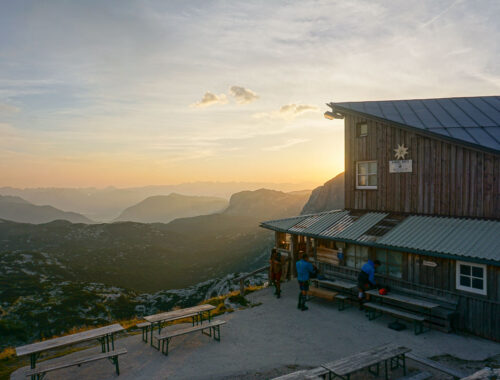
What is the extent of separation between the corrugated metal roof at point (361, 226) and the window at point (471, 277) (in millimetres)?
4137

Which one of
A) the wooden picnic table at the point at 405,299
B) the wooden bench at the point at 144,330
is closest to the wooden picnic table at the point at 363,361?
the wooden picnic table at the point at 405,299

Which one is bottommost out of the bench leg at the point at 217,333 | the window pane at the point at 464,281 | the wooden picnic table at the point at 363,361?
the bench leg at the point at 217,333

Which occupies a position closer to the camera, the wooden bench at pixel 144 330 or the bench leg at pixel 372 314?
the wooden bench at pixel 144 330

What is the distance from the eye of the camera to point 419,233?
1353cm

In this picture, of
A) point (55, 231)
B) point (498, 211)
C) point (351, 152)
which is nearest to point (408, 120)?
point (351, 152)

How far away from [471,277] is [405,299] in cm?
→ 241

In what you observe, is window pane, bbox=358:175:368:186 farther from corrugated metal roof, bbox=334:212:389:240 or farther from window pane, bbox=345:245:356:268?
window pane, bbox=345:245:356:268

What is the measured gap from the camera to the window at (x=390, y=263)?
1389 centimetres

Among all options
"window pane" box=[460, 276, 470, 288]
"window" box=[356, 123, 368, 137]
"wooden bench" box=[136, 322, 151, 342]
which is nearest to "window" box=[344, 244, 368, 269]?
"window pane" box=[460, 276, 470, 288]

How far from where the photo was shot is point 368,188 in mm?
17703

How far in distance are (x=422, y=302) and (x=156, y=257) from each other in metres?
73.8

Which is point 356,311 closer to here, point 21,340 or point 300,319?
point 300,319

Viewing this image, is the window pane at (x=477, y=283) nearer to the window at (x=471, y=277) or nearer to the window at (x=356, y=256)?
the window at (x=471, y=277)

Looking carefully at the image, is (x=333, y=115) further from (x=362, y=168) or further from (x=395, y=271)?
(x=395, y=271)
